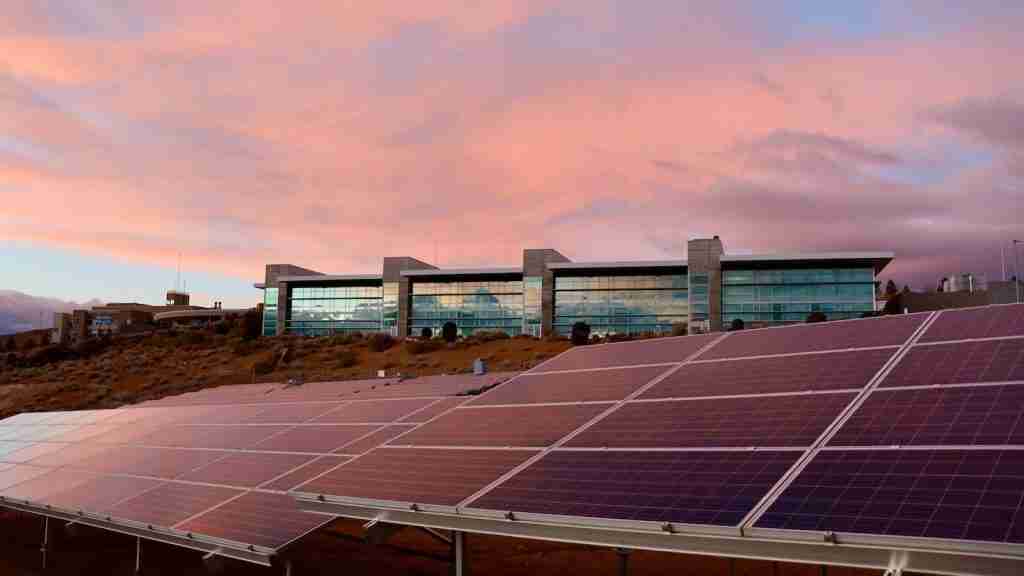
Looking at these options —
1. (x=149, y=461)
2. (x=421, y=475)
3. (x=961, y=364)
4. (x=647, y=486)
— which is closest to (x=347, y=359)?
(x=149, y=461)

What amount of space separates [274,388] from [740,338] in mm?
29575

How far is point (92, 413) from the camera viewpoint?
136ft

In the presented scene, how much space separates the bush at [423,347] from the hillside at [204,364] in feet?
0.44

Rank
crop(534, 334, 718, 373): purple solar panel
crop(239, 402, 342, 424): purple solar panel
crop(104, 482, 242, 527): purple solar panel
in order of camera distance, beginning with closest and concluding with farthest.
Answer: crop(104, 482, 242, 527): purple solar panel
crop(534, 334, 718, 373): purple solar panel
crop(239, 402, 342, 424): purple solar panel

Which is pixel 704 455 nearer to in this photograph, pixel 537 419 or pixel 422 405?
pixel 537 419

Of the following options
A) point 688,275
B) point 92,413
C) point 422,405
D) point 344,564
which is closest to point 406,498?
point 422,405

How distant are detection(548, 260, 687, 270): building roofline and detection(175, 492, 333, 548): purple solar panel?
95040 millimetres

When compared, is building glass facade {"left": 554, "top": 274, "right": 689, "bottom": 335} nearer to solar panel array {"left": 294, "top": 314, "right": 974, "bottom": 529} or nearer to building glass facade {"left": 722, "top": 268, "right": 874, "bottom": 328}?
building glass facade {"left": 722, "top": 268, "right": 874, "bottom": 328}

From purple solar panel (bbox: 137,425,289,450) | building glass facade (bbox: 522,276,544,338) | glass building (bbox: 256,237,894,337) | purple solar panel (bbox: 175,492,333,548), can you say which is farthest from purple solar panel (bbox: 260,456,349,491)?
building glass facade (bbox: 522,276,544,338)

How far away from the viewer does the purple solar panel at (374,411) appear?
2404 centimetres

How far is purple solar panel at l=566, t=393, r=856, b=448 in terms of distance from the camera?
12.8 meters

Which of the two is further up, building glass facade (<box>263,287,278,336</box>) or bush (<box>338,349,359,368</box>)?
building glass facade (<box>263,287,278,336</box>)

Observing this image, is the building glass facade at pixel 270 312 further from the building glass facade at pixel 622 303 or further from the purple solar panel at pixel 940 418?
the purple solar panel at pixel 940 418

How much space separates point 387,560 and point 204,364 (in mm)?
78786
